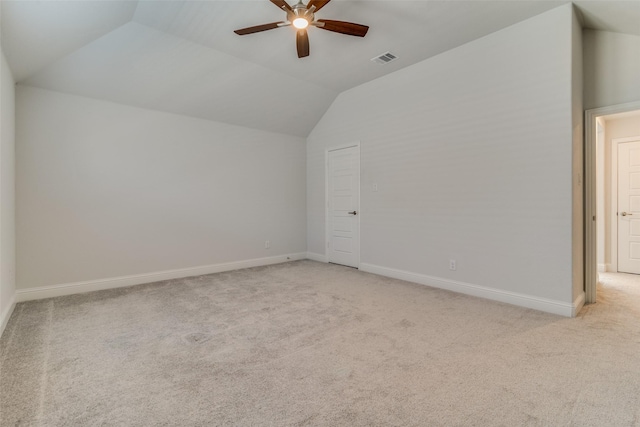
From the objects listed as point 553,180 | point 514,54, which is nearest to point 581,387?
point 553,180

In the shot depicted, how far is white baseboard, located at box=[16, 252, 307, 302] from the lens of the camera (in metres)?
3.52

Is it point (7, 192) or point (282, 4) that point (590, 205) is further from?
point (7, 192)

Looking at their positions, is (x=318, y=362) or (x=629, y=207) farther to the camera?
(x=629, y=207)

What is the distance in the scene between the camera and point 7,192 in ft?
9.87

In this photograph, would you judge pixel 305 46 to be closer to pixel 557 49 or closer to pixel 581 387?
pixel 557 49

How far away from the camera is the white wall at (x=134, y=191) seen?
3537 mm

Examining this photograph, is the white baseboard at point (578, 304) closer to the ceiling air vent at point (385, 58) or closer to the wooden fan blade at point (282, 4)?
the ceiling air vent at point (385, 58)

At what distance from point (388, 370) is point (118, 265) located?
379 centimetres

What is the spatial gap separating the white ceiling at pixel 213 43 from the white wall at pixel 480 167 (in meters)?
0.32

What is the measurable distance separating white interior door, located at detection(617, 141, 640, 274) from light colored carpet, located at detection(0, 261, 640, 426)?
165 centimetres

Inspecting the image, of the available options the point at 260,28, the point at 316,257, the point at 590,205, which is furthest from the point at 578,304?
the point at 260,28

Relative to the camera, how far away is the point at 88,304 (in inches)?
132

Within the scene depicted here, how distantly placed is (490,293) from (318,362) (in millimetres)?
2393

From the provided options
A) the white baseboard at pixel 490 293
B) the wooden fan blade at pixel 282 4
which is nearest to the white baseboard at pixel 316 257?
the white baseboard at pixel 490 293
